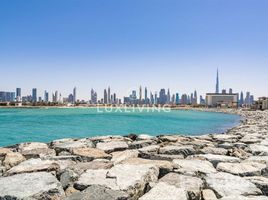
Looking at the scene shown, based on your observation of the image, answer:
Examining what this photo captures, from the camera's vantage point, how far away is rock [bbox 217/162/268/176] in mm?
4184

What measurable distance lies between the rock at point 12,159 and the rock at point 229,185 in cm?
269

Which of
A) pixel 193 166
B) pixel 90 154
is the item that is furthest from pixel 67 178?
pixel 193 166

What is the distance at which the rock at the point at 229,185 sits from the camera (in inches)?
133

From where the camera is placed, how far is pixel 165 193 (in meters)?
3.15

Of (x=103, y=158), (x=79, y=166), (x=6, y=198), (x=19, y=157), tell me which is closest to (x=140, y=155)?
(x=103, y=158)

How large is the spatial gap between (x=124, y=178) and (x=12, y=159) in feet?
6.69

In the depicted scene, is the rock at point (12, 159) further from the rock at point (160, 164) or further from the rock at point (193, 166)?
the rock at point (193, 166)

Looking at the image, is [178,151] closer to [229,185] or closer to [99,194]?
[229,185]

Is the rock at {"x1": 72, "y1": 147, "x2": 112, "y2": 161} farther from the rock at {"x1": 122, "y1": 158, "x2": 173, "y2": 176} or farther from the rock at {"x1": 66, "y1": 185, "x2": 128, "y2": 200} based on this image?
the rock at {"x1": 66, "y1": 185, "x2": 128, "y2": 200}

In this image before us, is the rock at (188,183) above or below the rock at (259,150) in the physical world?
above

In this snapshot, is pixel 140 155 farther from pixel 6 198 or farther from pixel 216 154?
pixel 6 198

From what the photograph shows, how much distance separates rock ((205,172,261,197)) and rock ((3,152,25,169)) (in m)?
2.69

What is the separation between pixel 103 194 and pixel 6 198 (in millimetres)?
917

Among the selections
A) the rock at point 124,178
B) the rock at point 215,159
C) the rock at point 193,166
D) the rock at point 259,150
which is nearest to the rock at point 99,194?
the rock at point 124,178
